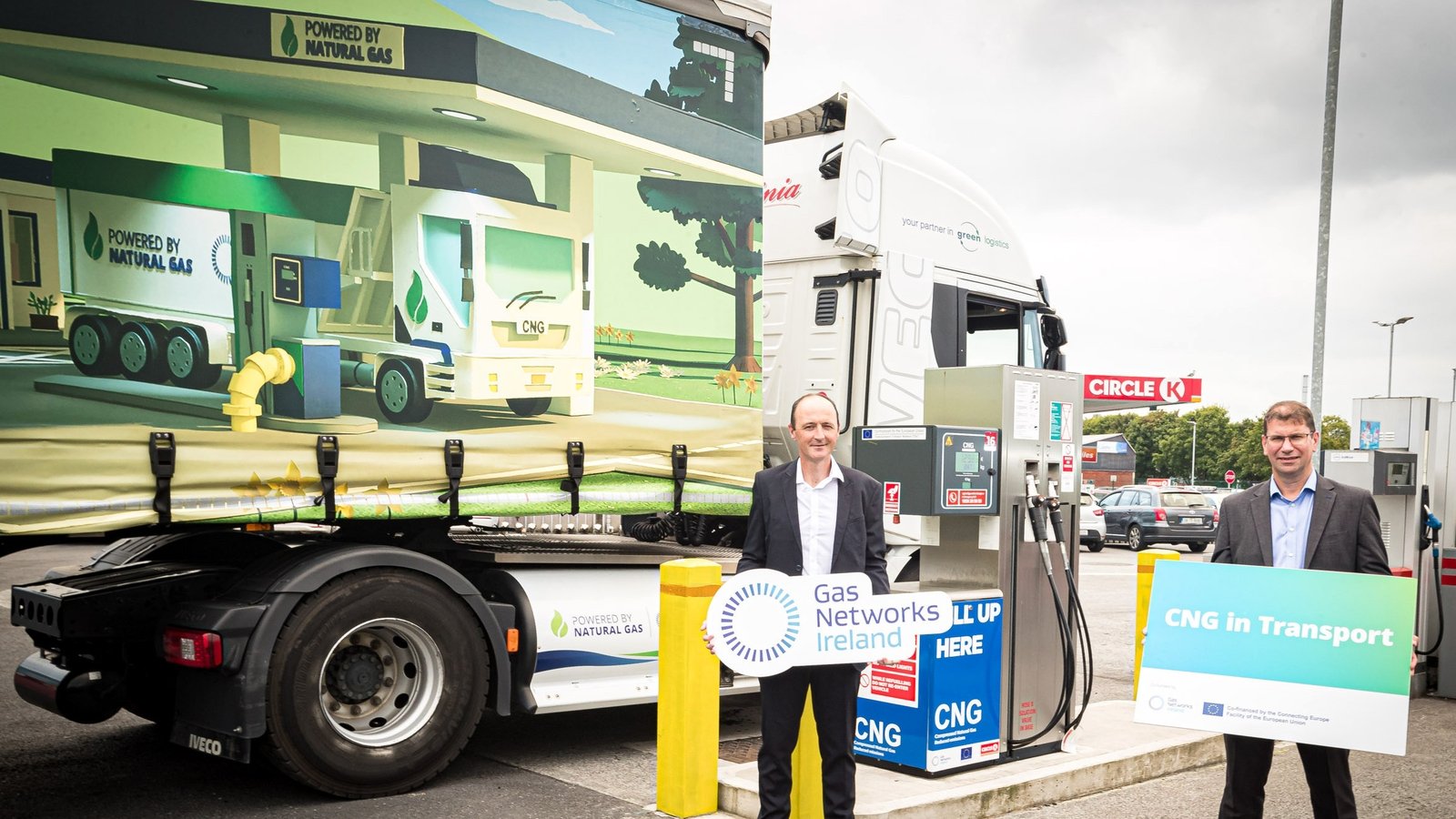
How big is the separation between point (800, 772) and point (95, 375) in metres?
3.31

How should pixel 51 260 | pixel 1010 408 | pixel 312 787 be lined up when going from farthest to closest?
pixel 1010 408 → pixel 312 787 → pixel 51 260

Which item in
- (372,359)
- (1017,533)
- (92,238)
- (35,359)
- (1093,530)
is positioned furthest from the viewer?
(1093,530)

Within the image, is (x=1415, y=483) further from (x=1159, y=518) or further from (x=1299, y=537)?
(x=1159, y=518)

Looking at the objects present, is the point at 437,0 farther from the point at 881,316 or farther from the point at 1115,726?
the point at 1115,726

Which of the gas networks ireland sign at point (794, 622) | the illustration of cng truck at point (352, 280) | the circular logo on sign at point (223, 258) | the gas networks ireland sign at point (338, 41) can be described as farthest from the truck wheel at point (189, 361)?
the gas networks ireland sign at point (794, 622)

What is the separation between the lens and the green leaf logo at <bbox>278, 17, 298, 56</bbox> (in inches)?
195

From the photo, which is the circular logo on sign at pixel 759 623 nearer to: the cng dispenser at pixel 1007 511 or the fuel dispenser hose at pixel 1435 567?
the cng dispenser at pixel 1007 511

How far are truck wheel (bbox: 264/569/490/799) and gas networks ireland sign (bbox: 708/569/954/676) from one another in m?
2.02

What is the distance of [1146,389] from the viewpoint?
3394 cm

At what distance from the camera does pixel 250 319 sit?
493cm

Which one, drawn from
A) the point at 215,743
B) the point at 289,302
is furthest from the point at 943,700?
the point at 289,302

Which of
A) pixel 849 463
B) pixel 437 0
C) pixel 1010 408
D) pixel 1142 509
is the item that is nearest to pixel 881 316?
pixel 849 463

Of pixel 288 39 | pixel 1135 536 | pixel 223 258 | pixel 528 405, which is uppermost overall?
pixel 288 39

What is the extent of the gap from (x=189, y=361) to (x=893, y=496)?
11.1 feet
